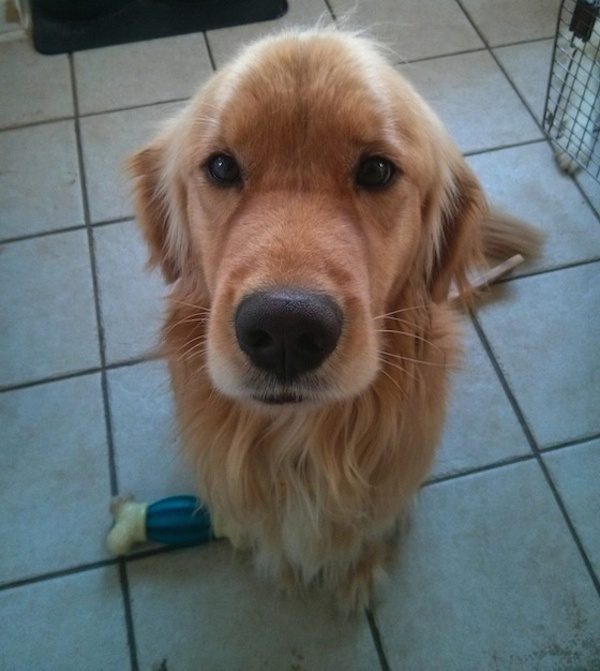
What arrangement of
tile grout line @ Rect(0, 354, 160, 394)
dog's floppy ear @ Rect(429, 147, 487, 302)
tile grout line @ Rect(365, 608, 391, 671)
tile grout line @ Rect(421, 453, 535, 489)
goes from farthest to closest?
tile grout line @ Rect(0, 354, 160, 394)
tile grout line @ Rect(421, 453, 535, 489)
tile grout line @ Rect(365, 608, 391, 671)
dog's floppy ear @ Rect(429, 147, 487, 302)

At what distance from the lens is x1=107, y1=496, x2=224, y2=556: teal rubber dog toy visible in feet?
5.14

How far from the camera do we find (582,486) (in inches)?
66.1

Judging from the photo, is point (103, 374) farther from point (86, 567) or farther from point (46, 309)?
point (86, 567)

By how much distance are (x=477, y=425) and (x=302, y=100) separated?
3.59 ft

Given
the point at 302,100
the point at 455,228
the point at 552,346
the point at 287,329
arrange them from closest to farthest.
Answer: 1. the point at 287,329
2. the point at 302,100
3. the point at 455,228
4. the point at 552,346

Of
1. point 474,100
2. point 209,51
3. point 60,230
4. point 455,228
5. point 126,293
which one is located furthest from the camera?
point 209,51

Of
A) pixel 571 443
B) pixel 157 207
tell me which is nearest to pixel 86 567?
pixel 157 207

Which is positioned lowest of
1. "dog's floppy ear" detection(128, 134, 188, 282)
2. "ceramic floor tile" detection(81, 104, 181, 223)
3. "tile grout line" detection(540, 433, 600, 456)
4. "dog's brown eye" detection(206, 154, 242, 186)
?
"tile grout line" detection(540, 433, 600, 456)

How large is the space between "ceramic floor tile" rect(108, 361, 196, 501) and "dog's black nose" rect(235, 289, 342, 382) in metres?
0.80

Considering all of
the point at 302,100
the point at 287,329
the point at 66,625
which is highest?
the point at 302,100

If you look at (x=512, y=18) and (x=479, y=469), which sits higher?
(x=512, y=18)

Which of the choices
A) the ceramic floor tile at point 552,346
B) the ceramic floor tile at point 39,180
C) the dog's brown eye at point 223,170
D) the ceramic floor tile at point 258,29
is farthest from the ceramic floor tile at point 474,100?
the dog's brown eye at point 223,170

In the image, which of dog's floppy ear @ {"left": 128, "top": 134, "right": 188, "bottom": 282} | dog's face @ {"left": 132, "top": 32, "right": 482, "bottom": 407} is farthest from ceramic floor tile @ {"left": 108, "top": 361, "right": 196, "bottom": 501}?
dog's face @ {"left": 132, "top": 32, "right": 482, "bottom": 407}

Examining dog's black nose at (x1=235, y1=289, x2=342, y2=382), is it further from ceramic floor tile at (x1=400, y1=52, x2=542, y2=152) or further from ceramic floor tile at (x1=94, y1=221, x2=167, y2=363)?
ceramic floor tile at (x1=400, y1=52, x2=542, y2=152)
